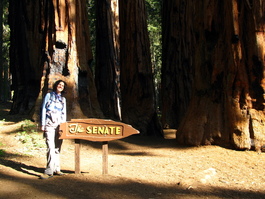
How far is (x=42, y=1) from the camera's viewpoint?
1057 cm

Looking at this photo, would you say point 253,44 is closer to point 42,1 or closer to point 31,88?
point 42,1

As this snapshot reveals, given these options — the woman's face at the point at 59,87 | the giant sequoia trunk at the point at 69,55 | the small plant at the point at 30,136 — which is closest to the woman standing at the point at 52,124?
the woman's face at the point at 59,87

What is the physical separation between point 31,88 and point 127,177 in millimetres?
8828

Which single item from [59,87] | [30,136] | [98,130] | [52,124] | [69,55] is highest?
[69,55]

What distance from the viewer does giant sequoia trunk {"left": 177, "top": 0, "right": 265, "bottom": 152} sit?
6.97 metres

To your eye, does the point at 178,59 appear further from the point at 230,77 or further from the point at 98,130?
the point at 98,130

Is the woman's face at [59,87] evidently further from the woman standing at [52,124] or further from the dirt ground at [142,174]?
the dirt ground at [142,174]

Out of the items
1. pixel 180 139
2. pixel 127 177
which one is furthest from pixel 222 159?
pixel 127 177

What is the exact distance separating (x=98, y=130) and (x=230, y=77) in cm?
336

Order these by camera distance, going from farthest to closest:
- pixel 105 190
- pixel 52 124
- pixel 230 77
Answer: pixel 230 77
pixel 52 124
pixel 105 190

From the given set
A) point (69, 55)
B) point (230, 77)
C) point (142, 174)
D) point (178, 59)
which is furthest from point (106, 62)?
point (142, 174)

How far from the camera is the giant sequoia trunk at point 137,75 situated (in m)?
11.4

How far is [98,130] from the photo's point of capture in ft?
17.6

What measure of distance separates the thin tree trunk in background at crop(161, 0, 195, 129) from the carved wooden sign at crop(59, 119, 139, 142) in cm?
765
